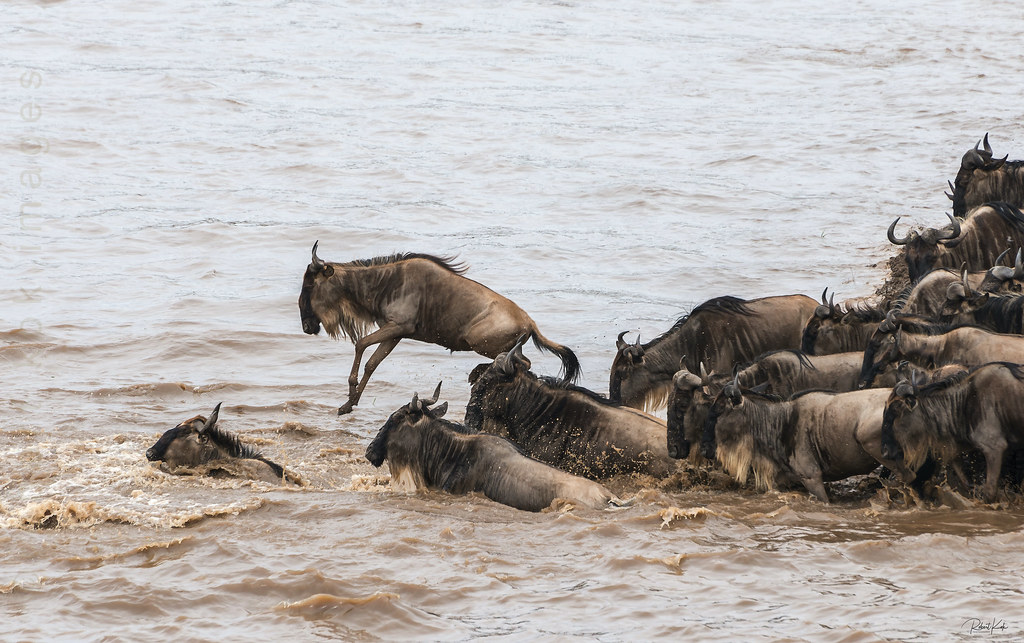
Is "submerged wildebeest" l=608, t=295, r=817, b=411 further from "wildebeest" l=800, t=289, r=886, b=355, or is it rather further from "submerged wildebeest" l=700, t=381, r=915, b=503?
"submerged wildebeest" l=700, t=381, r=915, b=503

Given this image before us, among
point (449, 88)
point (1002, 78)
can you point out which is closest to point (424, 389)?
point (449, 88)

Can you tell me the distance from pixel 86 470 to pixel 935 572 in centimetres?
614

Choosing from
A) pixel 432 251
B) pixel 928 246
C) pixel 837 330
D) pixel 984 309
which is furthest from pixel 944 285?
pixel 432 251

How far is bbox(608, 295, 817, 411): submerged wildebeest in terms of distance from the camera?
10.8m

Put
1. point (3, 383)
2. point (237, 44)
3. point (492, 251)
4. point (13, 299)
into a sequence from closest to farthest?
point (3, 383)
point (13, 299)
point (492, 251)
point (237, 44)

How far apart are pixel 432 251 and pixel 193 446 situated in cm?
1022

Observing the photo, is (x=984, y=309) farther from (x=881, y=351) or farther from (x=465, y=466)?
(x=465, y=466)

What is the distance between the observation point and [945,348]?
9.34 meters

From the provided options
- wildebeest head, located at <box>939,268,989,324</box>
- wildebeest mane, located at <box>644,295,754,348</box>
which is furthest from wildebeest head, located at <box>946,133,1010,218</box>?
wildebeest mane, located at <box>644,295,754,348</box>

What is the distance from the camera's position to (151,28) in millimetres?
36031

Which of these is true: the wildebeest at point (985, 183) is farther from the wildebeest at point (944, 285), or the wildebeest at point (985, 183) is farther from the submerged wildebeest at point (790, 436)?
the submerged wildebeest at point (790, 436)

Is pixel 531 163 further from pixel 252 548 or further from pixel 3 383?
pixel 252 548

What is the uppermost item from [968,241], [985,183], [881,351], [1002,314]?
[985,183]

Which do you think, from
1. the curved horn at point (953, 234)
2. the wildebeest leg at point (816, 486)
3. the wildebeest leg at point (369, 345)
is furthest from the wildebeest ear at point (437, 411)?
the curved horn at point (953, 234)
